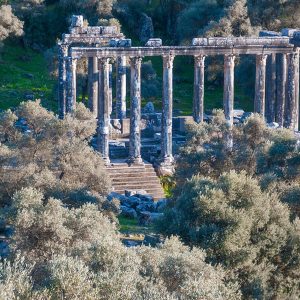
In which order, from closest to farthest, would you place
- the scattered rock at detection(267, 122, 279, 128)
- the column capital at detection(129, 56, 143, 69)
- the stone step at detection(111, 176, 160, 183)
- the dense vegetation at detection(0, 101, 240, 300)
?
the dense vegetation at detection(0, 101, 240, 300) → the stone step at detection(111, 176, 160, 183) → the column capital at detection(129, 56, 143, 69) → the scattered rock at detection(267, 122, 279, 128)

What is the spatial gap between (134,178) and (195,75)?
678 cm

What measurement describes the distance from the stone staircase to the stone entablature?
2.01 feet

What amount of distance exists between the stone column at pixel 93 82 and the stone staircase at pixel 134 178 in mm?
8380

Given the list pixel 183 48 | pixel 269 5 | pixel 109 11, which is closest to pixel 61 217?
pixel 183 48

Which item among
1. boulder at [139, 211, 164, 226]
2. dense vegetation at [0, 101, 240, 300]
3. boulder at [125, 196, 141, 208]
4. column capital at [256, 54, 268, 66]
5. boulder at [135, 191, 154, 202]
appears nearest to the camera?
dense vegetation at [0, 101, 240, 300]

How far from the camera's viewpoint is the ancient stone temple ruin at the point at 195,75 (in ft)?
149

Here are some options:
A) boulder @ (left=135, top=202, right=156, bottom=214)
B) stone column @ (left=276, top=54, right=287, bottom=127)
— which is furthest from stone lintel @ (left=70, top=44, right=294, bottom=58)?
boulder @ (left=135, top=202, right=156, bottom=214)

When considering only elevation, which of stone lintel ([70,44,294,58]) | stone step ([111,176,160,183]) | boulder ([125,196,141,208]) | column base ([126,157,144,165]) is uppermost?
stone lintel ([70,44,294,58])

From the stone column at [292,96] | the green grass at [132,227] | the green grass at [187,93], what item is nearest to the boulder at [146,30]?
the green grass at [187,93]

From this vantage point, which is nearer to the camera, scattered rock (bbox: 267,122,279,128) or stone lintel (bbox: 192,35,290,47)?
stone lintel (bbox: 192,35,290,47)

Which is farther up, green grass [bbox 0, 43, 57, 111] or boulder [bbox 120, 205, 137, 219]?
green grass [bbox 0, 43, 57, 111]

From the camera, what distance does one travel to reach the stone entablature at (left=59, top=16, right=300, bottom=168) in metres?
45.6

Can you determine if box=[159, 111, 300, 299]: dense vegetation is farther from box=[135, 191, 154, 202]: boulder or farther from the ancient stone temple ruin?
the ancient stone temple ruin

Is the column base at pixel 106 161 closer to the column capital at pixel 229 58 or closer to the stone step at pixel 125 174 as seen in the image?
the stone step at pixel 125 174
